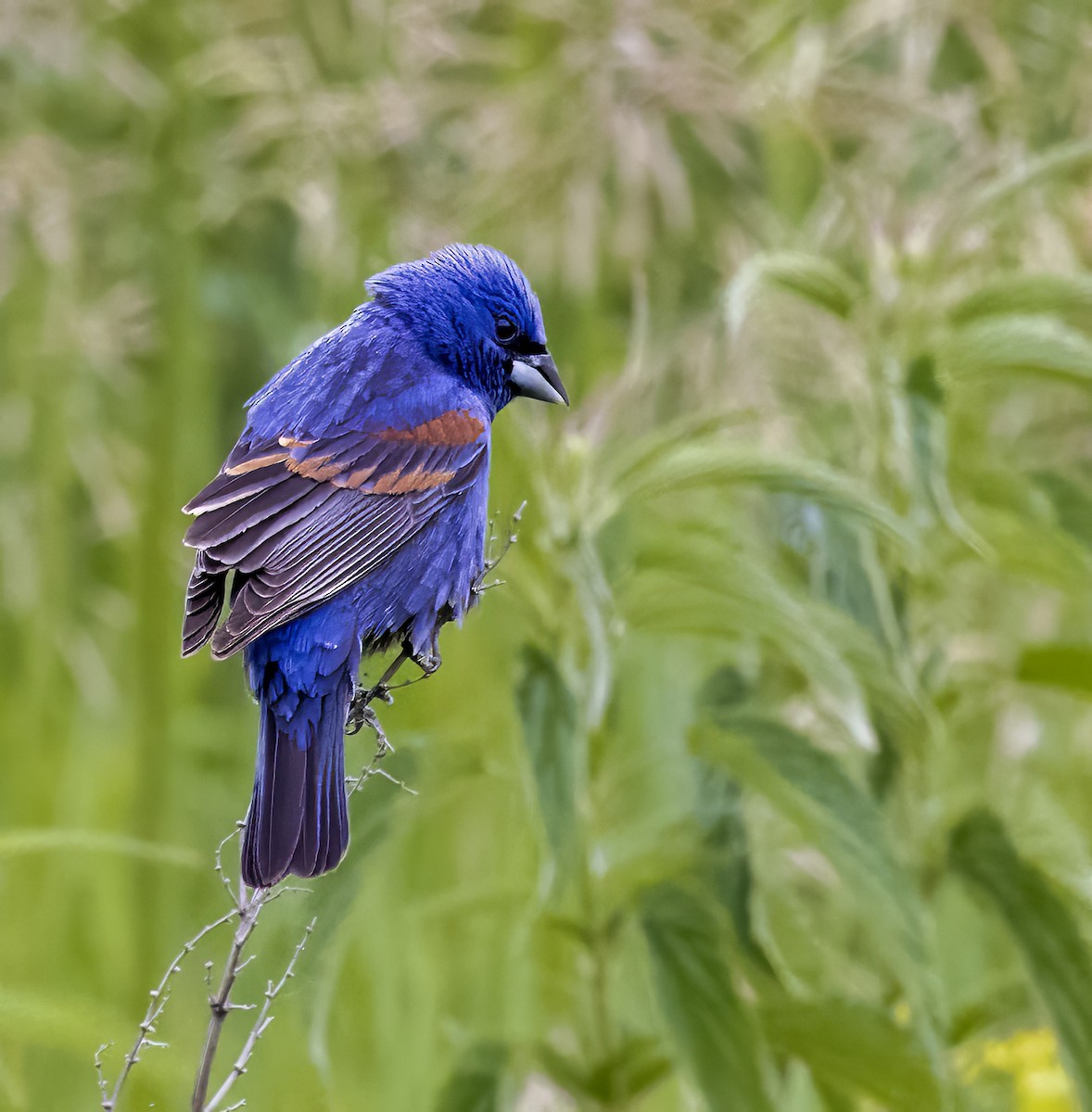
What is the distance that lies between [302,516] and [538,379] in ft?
0.83

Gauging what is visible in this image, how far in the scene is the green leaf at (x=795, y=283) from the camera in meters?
1.60

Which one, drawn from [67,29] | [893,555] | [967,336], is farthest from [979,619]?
[67,29]

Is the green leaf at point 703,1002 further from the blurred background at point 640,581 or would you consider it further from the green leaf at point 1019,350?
the green leaf at point 1019,350

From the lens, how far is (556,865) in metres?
1.46

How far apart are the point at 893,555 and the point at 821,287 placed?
38cm

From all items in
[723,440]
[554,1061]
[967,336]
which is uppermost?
[967,336]

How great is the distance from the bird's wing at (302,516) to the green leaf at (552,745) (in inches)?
15.0

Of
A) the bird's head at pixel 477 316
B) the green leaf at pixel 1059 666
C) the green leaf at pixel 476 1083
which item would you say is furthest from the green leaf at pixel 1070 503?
the bird's head at pixel 477 316

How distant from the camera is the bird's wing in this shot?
899 mm

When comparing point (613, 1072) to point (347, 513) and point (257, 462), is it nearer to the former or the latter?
point (347, 513)

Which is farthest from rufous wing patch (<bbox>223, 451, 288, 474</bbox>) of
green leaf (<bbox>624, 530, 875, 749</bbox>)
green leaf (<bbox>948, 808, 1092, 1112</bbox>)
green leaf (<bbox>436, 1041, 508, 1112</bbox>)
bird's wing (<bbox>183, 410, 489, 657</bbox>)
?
green leaf (<bbox>948, 808, 1092, 1112</bbox>)

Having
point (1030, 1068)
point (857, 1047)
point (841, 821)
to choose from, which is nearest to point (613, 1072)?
point (857, 1047)

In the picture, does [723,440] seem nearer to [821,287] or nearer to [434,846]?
[821,287]

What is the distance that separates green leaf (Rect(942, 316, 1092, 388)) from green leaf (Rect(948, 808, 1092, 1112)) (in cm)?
55
